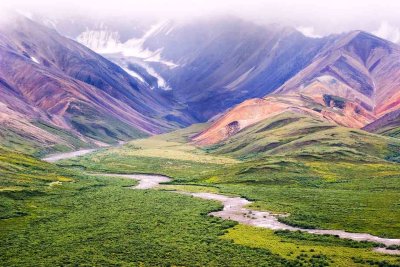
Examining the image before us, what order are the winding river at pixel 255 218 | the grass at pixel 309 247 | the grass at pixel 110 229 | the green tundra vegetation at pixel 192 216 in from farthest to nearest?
the winding river at pixel 255 218
the green tundra vegetation at pixel 192 216
the grass at pixel 110 229
the grass at pixel 309 247

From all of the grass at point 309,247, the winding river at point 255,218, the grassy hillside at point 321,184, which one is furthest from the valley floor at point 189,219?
the winding river at point 255,218

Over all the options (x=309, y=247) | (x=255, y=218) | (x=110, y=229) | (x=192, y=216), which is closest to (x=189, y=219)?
(x=192, y=216)

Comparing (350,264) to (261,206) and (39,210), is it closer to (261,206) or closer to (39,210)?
(261,206)

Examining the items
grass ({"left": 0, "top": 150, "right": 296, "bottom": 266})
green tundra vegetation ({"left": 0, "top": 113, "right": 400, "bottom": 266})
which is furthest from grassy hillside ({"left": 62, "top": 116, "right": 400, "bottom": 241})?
grass ({"left": 0, "top": 150, "right": 296, "bottom": 266})

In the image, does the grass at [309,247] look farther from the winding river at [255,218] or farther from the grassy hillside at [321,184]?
the grassy hillside at [321,184]

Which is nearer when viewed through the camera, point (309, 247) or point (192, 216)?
point (309, 247)

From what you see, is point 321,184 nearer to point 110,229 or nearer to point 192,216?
point 192,216

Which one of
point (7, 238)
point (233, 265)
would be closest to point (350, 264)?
point (233, 265)

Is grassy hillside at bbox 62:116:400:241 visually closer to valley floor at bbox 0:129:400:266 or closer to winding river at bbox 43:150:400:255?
valley floor at bbox 0:129:400:266
